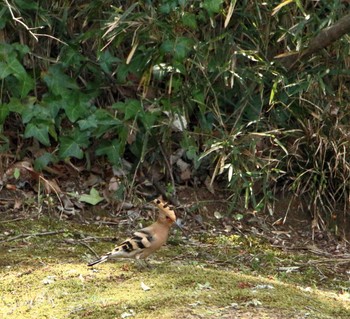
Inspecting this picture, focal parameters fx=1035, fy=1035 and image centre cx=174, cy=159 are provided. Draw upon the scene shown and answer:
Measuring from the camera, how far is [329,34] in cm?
795

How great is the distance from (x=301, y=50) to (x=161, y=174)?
1.50m

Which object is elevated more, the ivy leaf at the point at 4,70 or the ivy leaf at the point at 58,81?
the ivy leaf at the point at 4,70

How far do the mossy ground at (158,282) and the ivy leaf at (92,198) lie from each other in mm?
401

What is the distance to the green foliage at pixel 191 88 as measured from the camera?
7.86m

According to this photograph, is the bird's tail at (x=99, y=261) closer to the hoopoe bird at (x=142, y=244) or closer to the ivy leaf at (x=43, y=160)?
the hoopoe bird at (x=142, y=244)

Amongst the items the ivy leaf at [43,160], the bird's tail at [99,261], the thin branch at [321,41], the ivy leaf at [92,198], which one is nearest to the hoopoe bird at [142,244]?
the bird's tail at [99,261]

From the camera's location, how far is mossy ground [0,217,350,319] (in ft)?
A: 17.3

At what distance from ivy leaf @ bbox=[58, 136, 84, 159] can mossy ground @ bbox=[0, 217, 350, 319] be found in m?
0.62

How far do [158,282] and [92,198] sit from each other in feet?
7.61

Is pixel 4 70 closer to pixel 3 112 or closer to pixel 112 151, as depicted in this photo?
pixel 3 112

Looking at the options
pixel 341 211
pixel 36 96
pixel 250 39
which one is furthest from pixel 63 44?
pixel 341 211

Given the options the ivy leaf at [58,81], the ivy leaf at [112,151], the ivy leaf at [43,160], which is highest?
the ivy leaf at [58,81]

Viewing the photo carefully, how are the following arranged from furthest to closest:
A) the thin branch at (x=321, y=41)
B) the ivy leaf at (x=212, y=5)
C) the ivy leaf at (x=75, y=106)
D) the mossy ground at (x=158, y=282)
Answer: the ivy leaf at (x=75, y=106) < the thin branch at (x=321, y=41) < the ivy leaf at (x=212, y=5) < the mossy ground at (x=158, y=282)

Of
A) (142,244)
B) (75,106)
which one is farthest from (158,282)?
(75,106)
